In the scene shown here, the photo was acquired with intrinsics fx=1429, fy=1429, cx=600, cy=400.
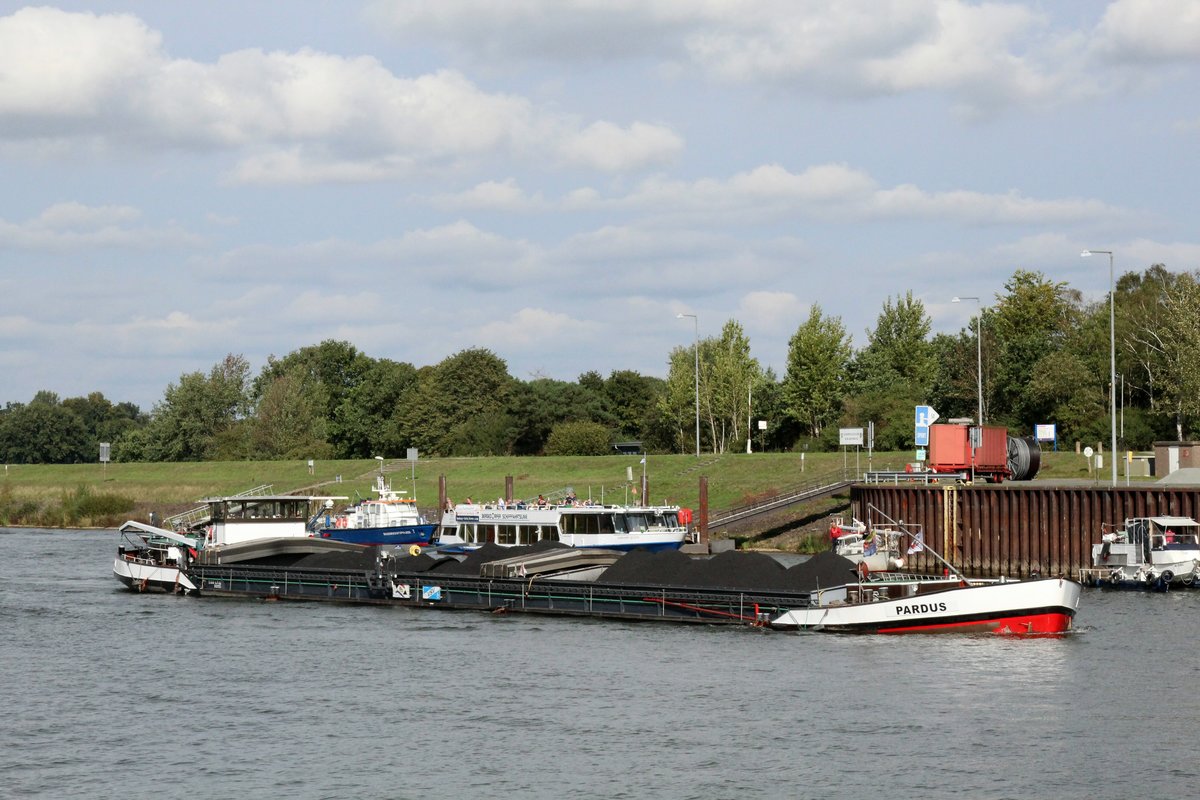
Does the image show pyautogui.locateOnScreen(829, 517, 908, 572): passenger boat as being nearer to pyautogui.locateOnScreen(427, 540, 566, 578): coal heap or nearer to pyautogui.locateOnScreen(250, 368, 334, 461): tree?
pyautogui.locateOnScreen(427, 540, 566, 578): coal heap

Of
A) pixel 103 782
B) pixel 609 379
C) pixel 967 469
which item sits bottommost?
pixel 103 782

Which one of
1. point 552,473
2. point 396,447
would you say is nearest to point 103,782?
point 552,473

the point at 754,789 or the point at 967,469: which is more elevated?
the point at 967,469

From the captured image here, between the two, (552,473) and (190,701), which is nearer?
(190,701)

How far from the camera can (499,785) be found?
28.9 metres

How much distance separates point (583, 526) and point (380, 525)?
16.9m

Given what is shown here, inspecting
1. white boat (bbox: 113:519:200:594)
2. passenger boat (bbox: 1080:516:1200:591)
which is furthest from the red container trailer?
white boat (bbox: 113:519:200:594)

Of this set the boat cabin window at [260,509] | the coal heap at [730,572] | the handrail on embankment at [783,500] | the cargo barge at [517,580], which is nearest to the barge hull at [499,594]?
the cargo barge at [517,580]

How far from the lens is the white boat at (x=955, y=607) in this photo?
4559 cm

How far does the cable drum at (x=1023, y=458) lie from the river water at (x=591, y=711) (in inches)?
1185

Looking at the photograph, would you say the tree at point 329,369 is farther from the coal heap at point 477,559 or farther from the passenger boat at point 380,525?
the coal heap at point 477,559

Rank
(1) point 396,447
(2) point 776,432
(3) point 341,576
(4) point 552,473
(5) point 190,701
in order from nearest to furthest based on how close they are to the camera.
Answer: (5) point 190,701
(3) point 341,576
(4) point 552,473
(2) point 776,432
(1) point 396,447

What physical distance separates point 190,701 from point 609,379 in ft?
453

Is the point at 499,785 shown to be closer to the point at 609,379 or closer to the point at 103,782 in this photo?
the point at 103,782
